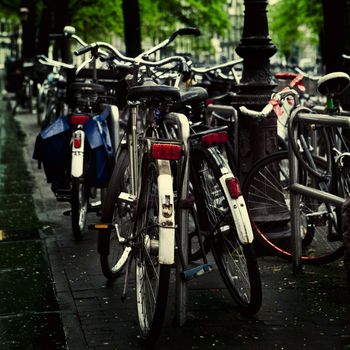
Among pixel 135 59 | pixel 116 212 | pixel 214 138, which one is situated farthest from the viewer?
pixel 135 59

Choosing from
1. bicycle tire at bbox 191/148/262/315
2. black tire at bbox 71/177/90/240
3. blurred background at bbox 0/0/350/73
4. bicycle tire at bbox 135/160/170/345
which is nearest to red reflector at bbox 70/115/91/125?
black tire at bbox 71/177/90/240

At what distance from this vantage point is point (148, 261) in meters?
4.56

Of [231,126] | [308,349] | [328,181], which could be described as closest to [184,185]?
[308,349]

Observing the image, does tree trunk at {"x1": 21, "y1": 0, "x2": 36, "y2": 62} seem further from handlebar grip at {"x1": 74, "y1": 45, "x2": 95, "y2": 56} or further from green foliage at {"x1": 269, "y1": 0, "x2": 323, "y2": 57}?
handlebar grip at {"x1": 74, "y1": 45, "x2": 95, "y2": 56}

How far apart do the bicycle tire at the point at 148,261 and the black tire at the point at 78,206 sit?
2.14 metres

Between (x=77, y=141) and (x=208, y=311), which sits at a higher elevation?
(x=77, y=141)

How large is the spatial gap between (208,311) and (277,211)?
1686 millimetres

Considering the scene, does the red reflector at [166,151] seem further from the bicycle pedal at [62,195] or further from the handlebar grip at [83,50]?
the bicycle pedal at [62,195]

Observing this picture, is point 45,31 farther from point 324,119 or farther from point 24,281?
point 324,119

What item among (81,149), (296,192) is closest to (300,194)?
(296,192)

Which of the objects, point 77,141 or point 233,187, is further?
point 77,141

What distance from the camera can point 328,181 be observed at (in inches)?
225

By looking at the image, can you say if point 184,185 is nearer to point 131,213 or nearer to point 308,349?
point 131,213

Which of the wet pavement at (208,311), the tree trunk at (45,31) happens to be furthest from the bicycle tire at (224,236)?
the tree trunk at (45,31)
